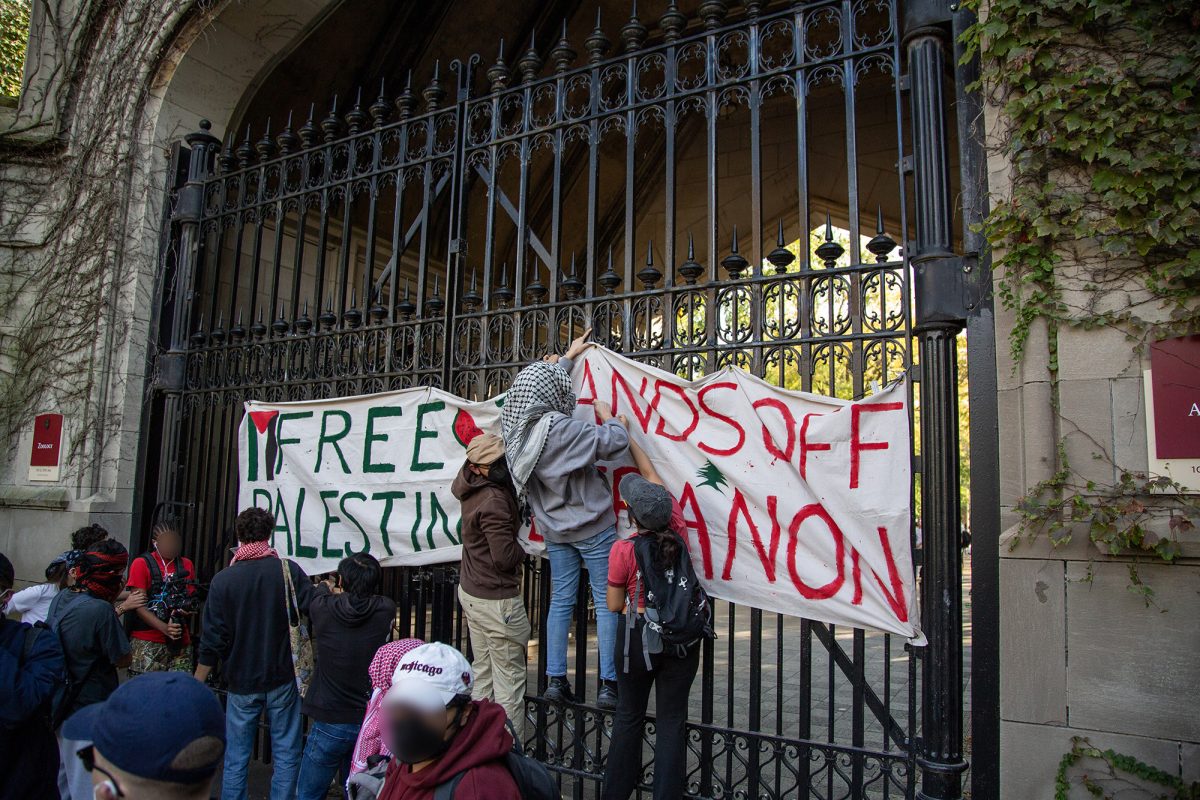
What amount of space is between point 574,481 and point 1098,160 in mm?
Answer: 2852

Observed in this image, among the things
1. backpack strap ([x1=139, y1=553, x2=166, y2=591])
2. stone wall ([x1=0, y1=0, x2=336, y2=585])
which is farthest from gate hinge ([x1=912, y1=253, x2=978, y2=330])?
stone wall ([x1=0, y1=0, x2=336, y2=585])

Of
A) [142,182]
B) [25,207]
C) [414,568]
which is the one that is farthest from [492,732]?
[25,207]

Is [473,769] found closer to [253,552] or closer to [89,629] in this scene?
[89,629]

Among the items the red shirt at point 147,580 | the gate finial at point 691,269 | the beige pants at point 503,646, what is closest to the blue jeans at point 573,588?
the beige pants at point 503,646

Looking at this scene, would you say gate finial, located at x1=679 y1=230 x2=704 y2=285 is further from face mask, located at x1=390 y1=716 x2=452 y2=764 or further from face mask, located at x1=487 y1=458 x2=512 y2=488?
face mask, located at x1=390 y1=716 x2=452 y2=764

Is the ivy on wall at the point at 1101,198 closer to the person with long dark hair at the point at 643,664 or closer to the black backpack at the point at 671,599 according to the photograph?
the black backpack at the point at 671,599

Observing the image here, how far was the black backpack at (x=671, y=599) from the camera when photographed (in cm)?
372

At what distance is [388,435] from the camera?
5.62 meters

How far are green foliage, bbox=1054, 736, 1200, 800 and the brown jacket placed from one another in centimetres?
270

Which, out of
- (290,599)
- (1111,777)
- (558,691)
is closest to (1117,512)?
(1111,777)

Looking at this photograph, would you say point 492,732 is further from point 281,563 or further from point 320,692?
point 281,563

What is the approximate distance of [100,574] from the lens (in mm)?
4195

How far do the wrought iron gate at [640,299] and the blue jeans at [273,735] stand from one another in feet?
3.38

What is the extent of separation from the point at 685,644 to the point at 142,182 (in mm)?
6975
